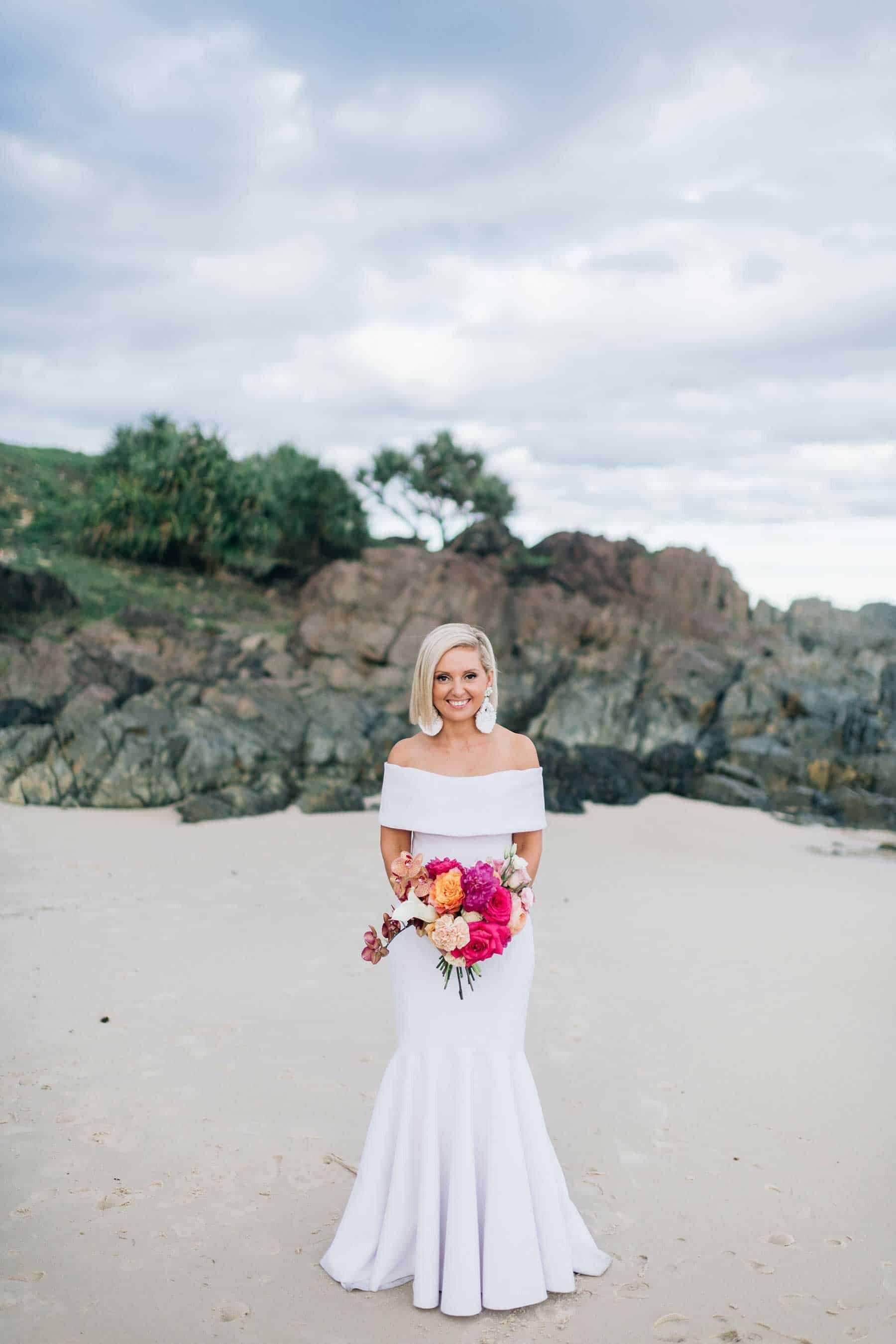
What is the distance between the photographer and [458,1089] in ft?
11.9

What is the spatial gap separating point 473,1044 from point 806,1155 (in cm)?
206

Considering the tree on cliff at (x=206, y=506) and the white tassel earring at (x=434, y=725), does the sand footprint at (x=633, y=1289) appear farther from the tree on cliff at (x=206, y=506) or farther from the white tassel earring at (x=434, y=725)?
the tree on cliff at (x=206, y=506)

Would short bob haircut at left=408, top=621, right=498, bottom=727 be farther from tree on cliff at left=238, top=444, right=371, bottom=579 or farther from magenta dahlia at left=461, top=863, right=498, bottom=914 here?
tree on cliff at left=238, top=444, right=371, bottom=579

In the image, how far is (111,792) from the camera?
12375 mm

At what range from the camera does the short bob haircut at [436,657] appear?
3641 millimetres

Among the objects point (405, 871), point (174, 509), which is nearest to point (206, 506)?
point (174, 509)

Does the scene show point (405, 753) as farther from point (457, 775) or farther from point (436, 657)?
point (436, 657)

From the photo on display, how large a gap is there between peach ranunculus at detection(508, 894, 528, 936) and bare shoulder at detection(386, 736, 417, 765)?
0.62 meters

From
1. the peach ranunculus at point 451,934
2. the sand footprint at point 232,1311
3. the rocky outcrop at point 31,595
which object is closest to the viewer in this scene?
the peach ranunculus at point 451,934

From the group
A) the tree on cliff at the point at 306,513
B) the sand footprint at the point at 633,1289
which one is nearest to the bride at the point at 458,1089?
the sand footprint at the point at 633,1289

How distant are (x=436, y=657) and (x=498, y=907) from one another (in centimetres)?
88

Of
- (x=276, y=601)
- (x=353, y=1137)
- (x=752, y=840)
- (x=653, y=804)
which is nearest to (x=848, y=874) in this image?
(x=752, y=840)

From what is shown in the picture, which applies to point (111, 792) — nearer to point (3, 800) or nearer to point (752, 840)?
point (3, 800)

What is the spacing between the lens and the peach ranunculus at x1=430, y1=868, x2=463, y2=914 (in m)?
3.43
